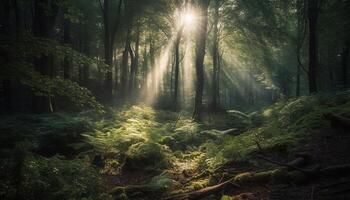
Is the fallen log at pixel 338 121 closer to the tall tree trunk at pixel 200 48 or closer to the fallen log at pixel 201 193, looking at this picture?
the fallen log at pixel 201 193

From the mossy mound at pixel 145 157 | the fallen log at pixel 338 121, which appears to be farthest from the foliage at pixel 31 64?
the fallen log at pixel 338 121

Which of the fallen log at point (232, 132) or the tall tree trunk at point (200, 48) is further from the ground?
the tall tree trunk at point (200, 48)

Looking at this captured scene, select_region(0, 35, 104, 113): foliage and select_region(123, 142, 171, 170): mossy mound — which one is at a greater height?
select_region(0, 35, 104, 113): foliage

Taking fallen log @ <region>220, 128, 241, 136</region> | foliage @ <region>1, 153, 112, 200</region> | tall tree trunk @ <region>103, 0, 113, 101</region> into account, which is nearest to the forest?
foliage @ <region>1, 153, 112, 200</region>

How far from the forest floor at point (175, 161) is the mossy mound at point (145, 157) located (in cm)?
3

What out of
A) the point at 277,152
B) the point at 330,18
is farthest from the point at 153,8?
the point at 277,152

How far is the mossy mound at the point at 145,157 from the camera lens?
9.52 meters

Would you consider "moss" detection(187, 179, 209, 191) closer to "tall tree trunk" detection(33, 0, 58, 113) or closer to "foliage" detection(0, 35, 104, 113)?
"foliage" detection(0, 35, 104, 113)

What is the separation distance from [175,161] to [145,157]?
1.00 metres

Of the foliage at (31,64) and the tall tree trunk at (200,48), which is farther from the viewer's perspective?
the tall tree trunk at (200,48)

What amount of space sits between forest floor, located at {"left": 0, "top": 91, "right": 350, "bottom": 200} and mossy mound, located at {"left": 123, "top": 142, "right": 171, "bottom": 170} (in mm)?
33

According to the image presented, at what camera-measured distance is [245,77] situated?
49.7 m

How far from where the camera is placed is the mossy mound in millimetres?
9523

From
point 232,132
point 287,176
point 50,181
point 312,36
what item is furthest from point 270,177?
point 312,36
